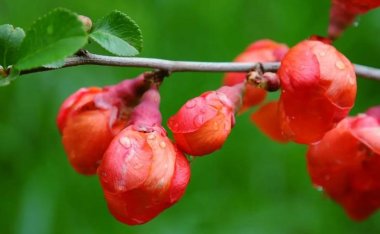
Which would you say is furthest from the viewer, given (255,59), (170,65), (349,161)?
(255,59)

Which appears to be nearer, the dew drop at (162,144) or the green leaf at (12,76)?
the green leaf at (12,76)

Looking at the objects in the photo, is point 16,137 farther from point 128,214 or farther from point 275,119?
point 128,214

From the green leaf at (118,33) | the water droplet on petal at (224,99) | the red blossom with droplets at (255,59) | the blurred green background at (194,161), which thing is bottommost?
the blurred green background at (194,161)

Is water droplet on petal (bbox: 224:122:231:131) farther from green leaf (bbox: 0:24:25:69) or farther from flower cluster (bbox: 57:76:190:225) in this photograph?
green leaf (bbox: 0:24:25:69)

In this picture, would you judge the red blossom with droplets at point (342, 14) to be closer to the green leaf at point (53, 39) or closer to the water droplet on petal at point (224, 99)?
the water droplet on petal at point (224, 99)

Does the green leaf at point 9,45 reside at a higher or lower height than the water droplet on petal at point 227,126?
higher

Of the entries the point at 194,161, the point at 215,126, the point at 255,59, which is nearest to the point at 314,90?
the point at 215,126

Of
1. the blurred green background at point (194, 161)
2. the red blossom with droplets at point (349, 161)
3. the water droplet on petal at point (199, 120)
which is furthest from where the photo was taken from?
the blurred green background at point (194, 161)

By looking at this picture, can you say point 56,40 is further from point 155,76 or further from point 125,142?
point 155,76

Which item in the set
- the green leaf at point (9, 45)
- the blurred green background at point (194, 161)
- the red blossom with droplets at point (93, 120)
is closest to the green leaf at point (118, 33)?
the green leaf at point (9, 45)
